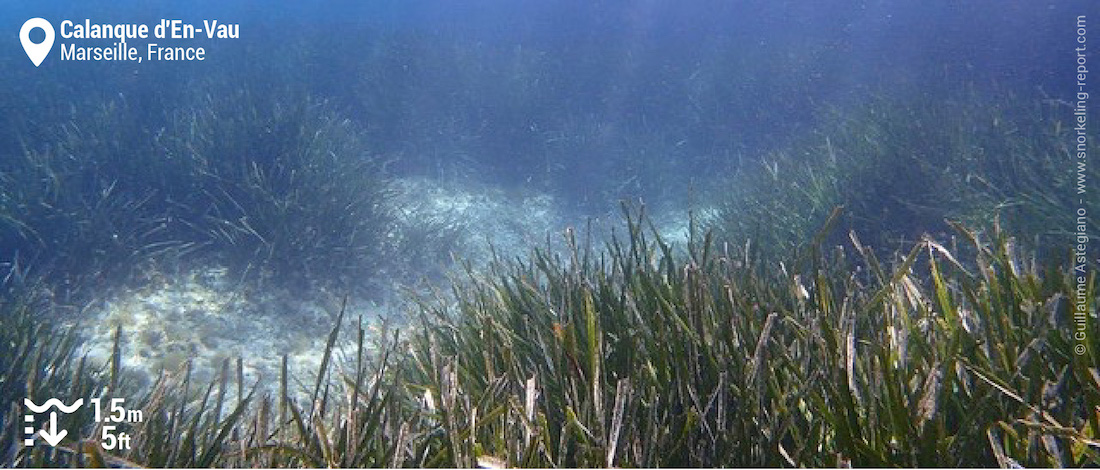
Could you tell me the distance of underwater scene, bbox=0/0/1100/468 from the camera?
2156 mm

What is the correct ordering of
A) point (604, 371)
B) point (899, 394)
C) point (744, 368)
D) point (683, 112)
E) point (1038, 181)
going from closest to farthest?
point (899, 394) < point (744, 368) < point (604, 371) < point (1038, 181) < point (683, 112)

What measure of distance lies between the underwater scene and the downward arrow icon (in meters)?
0.04

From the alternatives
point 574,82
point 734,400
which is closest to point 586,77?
point 574,82

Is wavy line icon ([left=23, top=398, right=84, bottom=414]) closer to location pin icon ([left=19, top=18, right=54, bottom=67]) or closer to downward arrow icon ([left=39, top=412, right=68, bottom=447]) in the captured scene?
downward arrow icon ([left=39, top=412, right=68, bottom=447])

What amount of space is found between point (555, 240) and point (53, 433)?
758 centimetres

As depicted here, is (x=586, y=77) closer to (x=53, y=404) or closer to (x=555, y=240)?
(x=555, y=240)

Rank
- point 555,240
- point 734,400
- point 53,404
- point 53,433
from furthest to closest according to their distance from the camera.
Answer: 1. point 555,240
2. point 53,404
3. point 53,433
4. point 734,400

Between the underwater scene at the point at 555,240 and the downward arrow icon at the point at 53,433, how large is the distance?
42 mm

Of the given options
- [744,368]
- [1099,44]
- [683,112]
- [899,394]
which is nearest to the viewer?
[899,394]

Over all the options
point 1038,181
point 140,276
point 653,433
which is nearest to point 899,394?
point 653,433

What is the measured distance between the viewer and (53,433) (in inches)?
113

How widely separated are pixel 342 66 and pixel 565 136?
5899 mm

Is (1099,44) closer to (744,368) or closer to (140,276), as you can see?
(744,368)

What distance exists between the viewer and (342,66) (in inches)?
585
